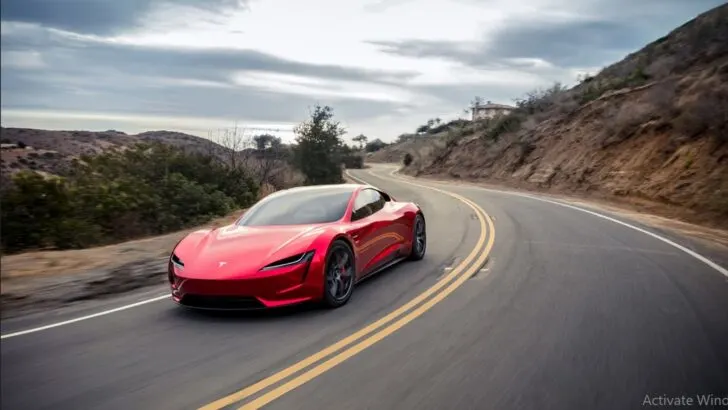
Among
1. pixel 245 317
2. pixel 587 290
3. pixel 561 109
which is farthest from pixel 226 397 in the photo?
pixel 561 109

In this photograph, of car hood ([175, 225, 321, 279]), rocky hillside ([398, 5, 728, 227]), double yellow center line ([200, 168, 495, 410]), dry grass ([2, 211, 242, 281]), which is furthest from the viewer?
rocky hillside ([398, 5, 728, 227])

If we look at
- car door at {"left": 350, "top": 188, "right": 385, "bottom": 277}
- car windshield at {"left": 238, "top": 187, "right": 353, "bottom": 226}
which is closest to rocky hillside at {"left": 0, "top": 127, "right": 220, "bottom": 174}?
car windshield at {"left": 238, "top": 187, "right": 353, "bottom": 226}

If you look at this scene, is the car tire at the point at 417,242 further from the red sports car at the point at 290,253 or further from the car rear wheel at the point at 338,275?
the car rear wheel at the point at 338,275

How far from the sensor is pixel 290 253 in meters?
6.15

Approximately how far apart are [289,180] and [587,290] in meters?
27.9

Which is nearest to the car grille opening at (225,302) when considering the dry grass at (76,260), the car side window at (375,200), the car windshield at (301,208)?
the car windshield at (301,208)

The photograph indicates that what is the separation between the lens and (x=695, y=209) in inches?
697

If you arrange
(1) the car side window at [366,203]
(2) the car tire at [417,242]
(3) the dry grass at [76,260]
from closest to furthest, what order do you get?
(1) the car side window at [366,203]
(3) the dry grass at [76,260]
(2) the car tire at [417,242]

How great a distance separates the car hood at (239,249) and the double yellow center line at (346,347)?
1216 mm

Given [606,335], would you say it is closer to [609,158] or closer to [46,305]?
[46,305]

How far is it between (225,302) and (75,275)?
146 inches

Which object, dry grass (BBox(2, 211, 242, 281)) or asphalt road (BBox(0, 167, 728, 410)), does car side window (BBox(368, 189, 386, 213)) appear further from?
dry grass (BBox(2, 211, 242, 281))

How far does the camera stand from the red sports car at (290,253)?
19.3 ft

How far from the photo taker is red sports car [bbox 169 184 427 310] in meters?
5.89
